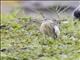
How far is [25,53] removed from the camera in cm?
399

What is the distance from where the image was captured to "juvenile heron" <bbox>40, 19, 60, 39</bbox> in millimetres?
4467

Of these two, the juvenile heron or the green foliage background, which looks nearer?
the green foliage background

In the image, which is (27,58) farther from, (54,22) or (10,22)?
(10,22)

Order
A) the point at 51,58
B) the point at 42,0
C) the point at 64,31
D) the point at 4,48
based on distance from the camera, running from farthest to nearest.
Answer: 1. the point at 42,0
2. the point at 64,31
3. the point at 4,48
4. the point at 51,58

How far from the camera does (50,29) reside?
4.51 meters

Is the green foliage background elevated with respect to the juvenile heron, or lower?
lower

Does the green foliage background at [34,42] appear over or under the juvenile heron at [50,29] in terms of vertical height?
under

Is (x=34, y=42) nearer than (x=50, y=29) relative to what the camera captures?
Yes

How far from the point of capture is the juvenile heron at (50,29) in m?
4.47

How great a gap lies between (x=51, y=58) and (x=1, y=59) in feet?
1.72

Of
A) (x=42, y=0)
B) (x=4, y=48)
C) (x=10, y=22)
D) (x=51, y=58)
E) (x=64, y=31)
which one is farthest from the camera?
(x=42, y=0)

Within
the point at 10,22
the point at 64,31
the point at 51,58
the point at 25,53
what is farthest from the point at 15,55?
the point at 10,22

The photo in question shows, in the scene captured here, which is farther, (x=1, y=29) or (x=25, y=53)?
(x=1, y=29)

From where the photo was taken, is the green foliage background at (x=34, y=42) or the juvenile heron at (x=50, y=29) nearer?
the green foliage background at (x=34, y=42)
